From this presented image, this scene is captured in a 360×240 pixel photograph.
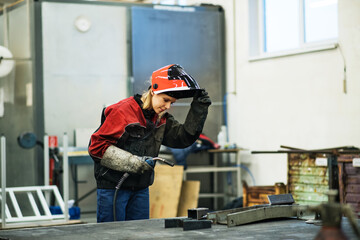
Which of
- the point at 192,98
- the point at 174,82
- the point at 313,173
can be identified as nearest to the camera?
the point at 174,82

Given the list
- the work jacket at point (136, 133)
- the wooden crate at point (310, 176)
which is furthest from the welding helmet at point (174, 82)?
the wooden crate at point (310, 176)

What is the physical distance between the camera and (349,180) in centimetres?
415

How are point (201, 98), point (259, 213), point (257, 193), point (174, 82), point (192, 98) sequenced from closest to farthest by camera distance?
point (259, 213) → point (174, 82) → point (201, 98) → point (257, 193) → point (192, 98)

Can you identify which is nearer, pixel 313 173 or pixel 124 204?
pixel 124 204

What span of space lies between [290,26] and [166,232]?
13.7ft

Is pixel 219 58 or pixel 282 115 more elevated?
pixel 219 58

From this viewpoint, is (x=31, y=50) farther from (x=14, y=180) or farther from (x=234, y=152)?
(x=234, y=152)

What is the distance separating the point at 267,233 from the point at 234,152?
4.27 m

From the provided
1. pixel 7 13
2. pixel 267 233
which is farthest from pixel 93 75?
pixel 267 233

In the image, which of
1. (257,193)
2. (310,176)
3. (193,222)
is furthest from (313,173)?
(193,222)

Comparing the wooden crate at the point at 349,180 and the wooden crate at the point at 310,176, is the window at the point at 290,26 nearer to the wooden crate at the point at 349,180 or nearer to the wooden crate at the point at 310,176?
the wooden crate at the point at 310,176

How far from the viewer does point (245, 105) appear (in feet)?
20.4

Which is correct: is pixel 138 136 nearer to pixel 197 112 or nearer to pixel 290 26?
pixel 197 112

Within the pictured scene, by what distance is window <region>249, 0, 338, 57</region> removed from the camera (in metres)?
5.23
